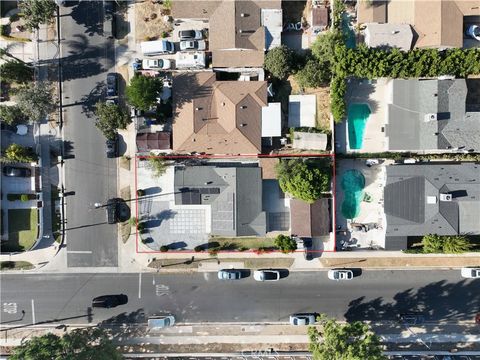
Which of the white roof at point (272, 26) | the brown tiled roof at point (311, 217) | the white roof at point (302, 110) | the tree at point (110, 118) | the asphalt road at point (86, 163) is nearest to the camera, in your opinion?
the tree at point (110, 118)

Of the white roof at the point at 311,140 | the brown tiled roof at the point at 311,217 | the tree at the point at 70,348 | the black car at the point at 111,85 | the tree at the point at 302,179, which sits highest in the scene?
the black car at the point at 111,85

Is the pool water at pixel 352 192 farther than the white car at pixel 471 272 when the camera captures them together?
Yes

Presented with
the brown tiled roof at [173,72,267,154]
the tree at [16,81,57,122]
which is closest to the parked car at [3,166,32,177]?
the tree at [16,81,57,122]

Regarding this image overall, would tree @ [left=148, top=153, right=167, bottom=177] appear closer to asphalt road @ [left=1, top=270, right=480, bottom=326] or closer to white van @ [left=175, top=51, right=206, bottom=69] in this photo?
white van @ [left=175, top=51, right=206, bottom=69]

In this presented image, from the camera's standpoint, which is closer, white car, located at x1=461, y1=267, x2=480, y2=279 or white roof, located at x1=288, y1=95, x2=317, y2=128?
white car, located at x1=461, y1=267, x2=480, y2=279

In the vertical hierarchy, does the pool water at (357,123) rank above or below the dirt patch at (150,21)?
below

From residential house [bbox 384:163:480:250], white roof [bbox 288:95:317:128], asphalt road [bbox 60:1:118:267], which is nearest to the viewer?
residential house [bbox 384:163:480:250]

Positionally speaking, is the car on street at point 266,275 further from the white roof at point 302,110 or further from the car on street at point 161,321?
the white roof at point 302,110

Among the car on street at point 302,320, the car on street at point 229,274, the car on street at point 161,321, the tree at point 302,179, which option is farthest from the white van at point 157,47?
the car on street at point 302,320
